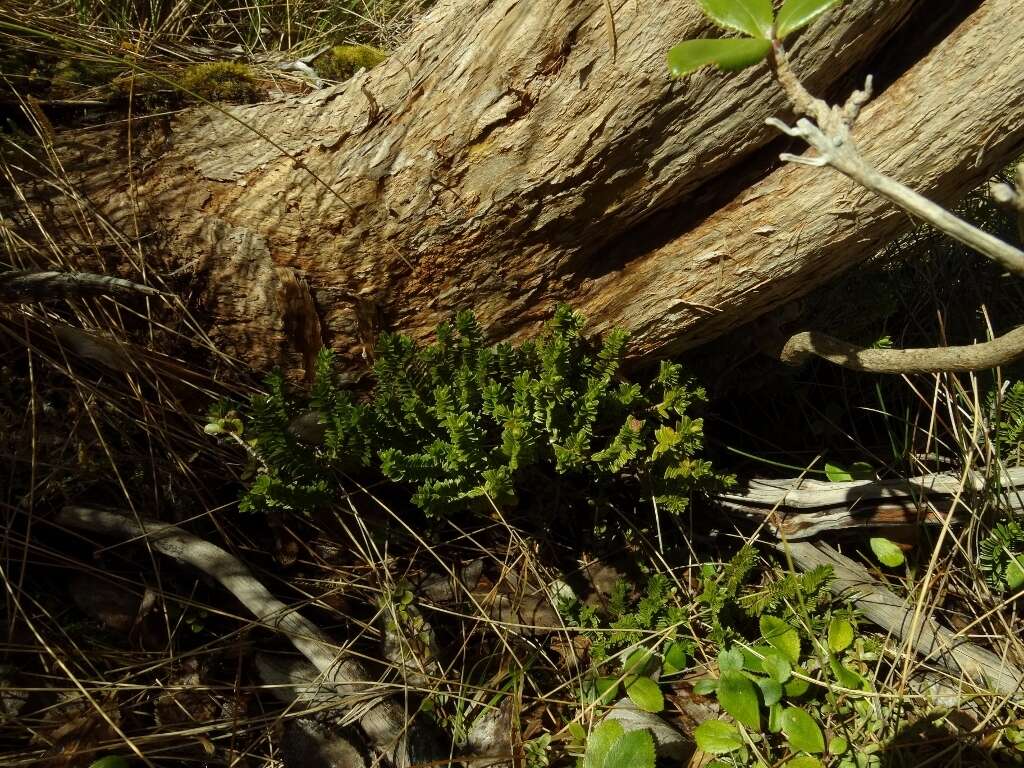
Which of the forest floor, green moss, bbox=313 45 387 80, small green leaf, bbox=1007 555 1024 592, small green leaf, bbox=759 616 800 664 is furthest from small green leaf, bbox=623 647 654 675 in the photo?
green moss, bbox=313 45 387 80

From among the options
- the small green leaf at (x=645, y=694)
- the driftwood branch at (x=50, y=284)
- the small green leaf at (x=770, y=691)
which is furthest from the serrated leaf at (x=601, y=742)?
the driftwood branch at (x=50, y=284)

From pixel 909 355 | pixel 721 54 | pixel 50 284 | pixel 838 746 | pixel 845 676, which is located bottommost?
pixel 838 746

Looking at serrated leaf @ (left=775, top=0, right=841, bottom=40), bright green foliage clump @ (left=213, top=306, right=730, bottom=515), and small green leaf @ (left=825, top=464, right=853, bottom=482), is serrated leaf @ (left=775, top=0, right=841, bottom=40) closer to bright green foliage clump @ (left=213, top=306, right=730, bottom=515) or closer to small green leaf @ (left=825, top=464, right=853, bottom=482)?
bright green foliage clump @ (left=213, top=306, right=730, bottom=515)

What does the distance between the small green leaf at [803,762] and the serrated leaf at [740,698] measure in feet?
0.44

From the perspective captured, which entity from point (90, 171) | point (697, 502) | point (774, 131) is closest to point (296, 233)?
point (90, 171)

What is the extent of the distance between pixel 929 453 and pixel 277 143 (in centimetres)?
294

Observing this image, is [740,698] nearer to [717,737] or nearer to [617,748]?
[717,737]

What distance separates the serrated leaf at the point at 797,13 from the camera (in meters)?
1.32

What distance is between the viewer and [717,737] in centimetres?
240

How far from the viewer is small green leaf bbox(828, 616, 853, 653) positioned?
8.73 ft

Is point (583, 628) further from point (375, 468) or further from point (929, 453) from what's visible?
point (929, 453)

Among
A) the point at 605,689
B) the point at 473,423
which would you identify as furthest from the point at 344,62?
the point at 605,689

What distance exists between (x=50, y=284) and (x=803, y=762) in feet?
9.48

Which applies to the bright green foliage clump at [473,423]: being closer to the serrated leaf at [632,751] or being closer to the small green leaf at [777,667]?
the small green leaf at [777,667]
